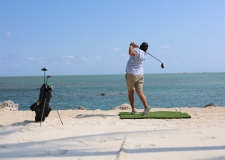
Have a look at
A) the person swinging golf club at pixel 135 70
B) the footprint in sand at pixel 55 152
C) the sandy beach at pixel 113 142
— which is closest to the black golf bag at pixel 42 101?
the sandy beach at pixel 113 142

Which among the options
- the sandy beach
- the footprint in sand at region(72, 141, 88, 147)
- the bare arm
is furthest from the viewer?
the bare arm

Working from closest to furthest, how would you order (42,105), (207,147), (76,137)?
(207,147), (76,137), (42,105)

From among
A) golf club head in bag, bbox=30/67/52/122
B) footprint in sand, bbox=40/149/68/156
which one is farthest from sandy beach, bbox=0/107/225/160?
golf club head in bag, bbox=30/67/52/122

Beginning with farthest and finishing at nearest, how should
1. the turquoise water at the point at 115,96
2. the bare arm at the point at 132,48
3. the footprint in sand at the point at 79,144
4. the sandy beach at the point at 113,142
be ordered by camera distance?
1. the turquoise water at the point at 115,96
2. the bare arm at the point at 132,48
3. the footprint in sand at the point at 79,144
4. the sandy beach at the point at 113,142

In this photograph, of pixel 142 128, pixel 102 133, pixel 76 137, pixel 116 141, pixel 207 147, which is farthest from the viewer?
pixel 142 128

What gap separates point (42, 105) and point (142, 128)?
2.46 meters

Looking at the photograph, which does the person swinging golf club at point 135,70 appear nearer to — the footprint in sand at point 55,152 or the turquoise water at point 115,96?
the footprint in sand at point 55,152

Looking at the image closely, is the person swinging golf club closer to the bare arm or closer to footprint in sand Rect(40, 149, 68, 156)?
the bare arm

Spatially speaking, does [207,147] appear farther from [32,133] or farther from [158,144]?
[32,133]

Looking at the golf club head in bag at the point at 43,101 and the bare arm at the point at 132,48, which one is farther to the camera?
the bare arm at the point at 132,48

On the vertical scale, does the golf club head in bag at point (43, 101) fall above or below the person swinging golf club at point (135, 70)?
below

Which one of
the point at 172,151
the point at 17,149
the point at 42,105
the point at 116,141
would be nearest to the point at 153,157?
the point at 172,151

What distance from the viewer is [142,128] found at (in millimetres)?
5590

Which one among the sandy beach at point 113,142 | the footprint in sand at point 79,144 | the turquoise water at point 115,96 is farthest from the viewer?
the turquoise water at point 115,96
